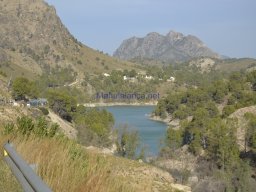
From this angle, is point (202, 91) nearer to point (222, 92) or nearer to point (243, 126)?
point (222, 92)

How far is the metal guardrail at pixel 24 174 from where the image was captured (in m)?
3.55

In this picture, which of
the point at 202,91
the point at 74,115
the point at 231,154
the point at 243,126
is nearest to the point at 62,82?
the point at 202,91

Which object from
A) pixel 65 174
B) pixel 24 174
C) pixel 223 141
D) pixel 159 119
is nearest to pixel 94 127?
pixel 223 141

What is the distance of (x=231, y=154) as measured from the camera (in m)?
58.0

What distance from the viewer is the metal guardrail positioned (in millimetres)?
3553

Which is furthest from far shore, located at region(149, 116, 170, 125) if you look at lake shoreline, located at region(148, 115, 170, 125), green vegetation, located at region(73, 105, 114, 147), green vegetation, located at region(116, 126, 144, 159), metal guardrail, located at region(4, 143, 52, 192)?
metal guardrail, located at region(4, 143, 52, 192)

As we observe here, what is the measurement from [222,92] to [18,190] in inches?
4630

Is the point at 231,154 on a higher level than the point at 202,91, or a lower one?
lower

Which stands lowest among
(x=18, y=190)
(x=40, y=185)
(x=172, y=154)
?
(x=172, y=154)

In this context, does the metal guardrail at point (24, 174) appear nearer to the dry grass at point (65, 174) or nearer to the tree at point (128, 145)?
the dry grass at point (65, 174)

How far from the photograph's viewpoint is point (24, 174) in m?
4.12

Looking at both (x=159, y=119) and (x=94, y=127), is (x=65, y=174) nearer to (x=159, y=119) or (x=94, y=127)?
(x=94, y=127)

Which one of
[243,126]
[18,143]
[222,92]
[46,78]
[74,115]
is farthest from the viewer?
[46,78]

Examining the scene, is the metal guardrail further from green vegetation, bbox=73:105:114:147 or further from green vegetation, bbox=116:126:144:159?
green vegetation, bbox=116:126:144:159
